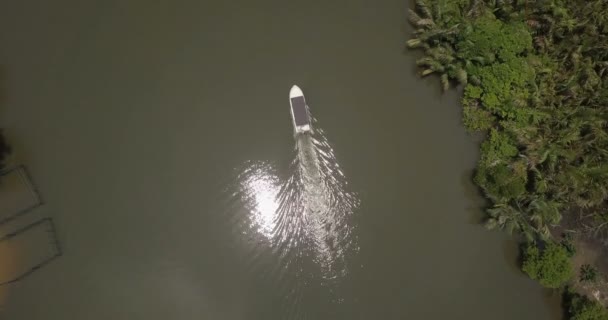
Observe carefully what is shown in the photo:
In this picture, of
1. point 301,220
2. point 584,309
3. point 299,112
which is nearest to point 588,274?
point 584,309

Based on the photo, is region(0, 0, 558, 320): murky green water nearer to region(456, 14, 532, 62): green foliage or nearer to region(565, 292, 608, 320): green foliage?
region(565, 292, 608, 320): green foliage

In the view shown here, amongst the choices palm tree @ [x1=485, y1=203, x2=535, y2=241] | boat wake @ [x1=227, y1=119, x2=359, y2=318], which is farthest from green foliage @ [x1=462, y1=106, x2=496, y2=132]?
boat wake @ [x1=227, y1=119, x2=359, y2=318]

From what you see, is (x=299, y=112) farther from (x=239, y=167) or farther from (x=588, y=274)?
(x=588, y=274)

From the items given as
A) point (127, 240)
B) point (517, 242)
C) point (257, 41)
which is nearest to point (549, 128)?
point (517, 242)

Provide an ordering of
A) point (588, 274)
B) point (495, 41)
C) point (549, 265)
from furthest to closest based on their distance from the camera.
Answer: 1. point (495, 41)
2. point (588, 274)
3. point (549, 265)

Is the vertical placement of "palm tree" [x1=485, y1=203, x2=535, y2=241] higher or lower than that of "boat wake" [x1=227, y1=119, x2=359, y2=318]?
lower
